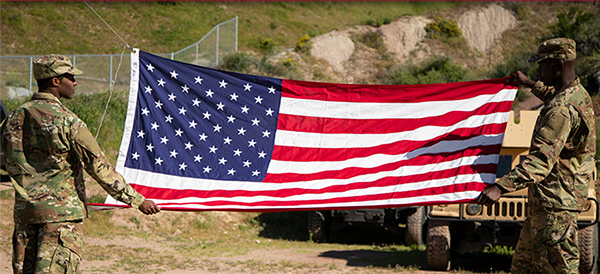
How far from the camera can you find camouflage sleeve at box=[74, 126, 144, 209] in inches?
143

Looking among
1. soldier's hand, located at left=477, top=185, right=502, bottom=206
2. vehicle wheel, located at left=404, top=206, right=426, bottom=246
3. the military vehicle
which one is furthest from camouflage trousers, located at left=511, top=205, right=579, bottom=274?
vehicle wheel, located at left=404, top=206, right=426, bottom=246

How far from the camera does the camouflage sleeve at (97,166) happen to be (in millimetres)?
3636

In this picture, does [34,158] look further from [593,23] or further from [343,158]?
[593,23]

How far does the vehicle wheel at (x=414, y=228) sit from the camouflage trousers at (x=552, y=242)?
6460mm

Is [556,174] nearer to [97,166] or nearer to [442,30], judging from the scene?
[97,166]


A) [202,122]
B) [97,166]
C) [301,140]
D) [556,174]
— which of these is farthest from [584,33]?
[97,166]

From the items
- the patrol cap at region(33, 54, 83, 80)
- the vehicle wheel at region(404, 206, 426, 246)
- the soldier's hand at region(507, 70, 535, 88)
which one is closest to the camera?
the patrol cap at region(33, 54, 83, 80)

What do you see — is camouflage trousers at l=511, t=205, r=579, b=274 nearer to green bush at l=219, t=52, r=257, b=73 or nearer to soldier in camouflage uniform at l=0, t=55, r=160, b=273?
soldier in camouflage uniform at l=0, t=55, r=160, b=273

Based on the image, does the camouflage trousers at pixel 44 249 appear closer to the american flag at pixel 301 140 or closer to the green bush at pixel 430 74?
the american flag at pixel 301 140

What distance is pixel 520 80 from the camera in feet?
17.5

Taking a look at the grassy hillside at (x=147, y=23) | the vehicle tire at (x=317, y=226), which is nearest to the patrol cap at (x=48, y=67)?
the vehicle tire at (x=317, y=226)

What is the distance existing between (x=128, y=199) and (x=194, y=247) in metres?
6.68

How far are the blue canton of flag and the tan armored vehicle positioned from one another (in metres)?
3.34

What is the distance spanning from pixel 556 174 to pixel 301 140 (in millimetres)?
2564
